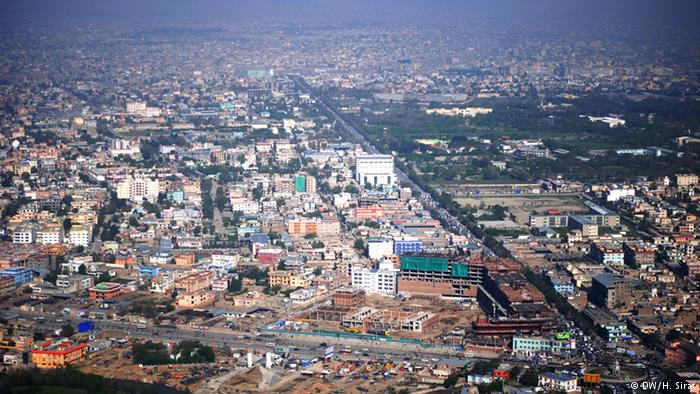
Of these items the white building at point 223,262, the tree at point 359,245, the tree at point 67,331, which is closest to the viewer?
the tree at point 67,331

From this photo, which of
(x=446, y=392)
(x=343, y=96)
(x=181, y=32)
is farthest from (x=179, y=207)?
(x=181, y=32)

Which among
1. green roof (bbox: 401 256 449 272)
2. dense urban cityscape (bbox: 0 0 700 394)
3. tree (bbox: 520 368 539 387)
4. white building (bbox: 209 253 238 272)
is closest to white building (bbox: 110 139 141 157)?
dense urban cityscape (bbox: 0 0 700 394)

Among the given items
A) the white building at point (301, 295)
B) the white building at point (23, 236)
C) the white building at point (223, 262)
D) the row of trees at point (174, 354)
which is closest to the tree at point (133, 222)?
the white building at point (23, 236)

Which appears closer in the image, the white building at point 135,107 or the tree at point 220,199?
the tree at point 220,199

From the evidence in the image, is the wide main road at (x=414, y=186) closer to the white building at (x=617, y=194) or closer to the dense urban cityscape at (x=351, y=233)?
the dense urban cityscape at (x=351, y=233)

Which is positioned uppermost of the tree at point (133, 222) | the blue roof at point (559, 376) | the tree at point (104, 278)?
the tree at point (133, 222)

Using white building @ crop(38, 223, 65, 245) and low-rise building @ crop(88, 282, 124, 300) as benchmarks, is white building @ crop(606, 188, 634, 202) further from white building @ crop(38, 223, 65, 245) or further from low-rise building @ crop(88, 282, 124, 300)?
low-rise building @ crop(88, 282, 124, 300)

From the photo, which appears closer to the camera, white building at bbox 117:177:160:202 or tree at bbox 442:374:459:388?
tree at bbox 442:374:459:388
